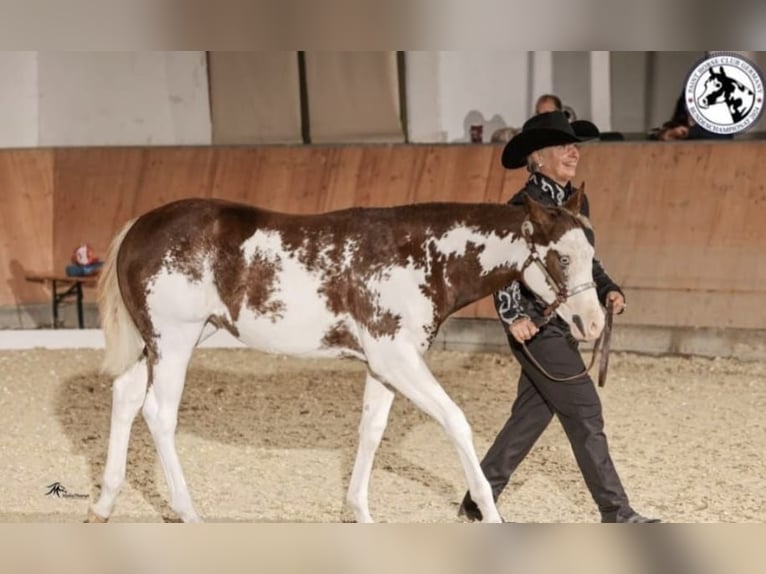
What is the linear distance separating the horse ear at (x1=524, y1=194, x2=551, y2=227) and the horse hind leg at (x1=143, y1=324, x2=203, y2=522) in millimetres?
1404

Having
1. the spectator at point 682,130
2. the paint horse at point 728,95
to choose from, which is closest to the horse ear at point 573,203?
the spectator at point 682,130

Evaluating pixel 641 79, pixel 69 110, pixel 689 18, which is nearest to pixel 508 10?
pixel 689 18

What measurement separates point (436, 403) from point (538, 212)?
2.56 feet

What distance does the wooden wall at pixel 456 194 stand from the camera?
381 inches

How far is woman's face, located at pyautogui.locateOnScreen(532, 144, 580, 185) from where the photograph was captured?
578cm

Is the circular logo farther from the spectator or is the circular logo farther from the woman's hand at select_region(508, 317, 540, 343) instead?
the woman's hand at select_region(508, 317, 540, 343)

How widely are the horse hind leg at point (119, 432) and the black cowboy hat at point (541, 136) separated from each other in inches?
65.6

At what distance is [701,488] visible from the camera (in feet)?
23.0

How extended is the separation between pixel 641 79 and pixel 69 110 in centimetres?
449

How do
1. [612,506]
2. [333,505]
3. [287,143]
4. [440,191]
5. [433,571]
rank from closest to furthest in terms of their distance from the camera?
[433,571] < [612,506] < [333,505] < [440,191] < [287,143]

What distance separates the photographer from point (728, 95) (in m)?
10.7

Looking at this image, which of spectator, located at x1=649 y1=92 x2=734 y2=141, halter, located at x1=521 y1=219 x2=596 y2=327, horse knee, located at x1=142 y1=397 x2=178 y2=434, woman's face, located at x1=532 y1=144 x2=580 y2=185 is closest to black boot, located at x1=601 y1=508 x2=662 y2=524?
halter, located at x1=521 y1=219 x2=596 y2=327

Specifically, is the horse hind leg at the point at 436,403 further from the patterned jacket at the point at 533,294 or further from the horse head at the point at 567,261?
the horse head at the point at 567,261

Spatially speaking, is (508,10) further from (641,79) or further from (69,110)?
(641,79)
